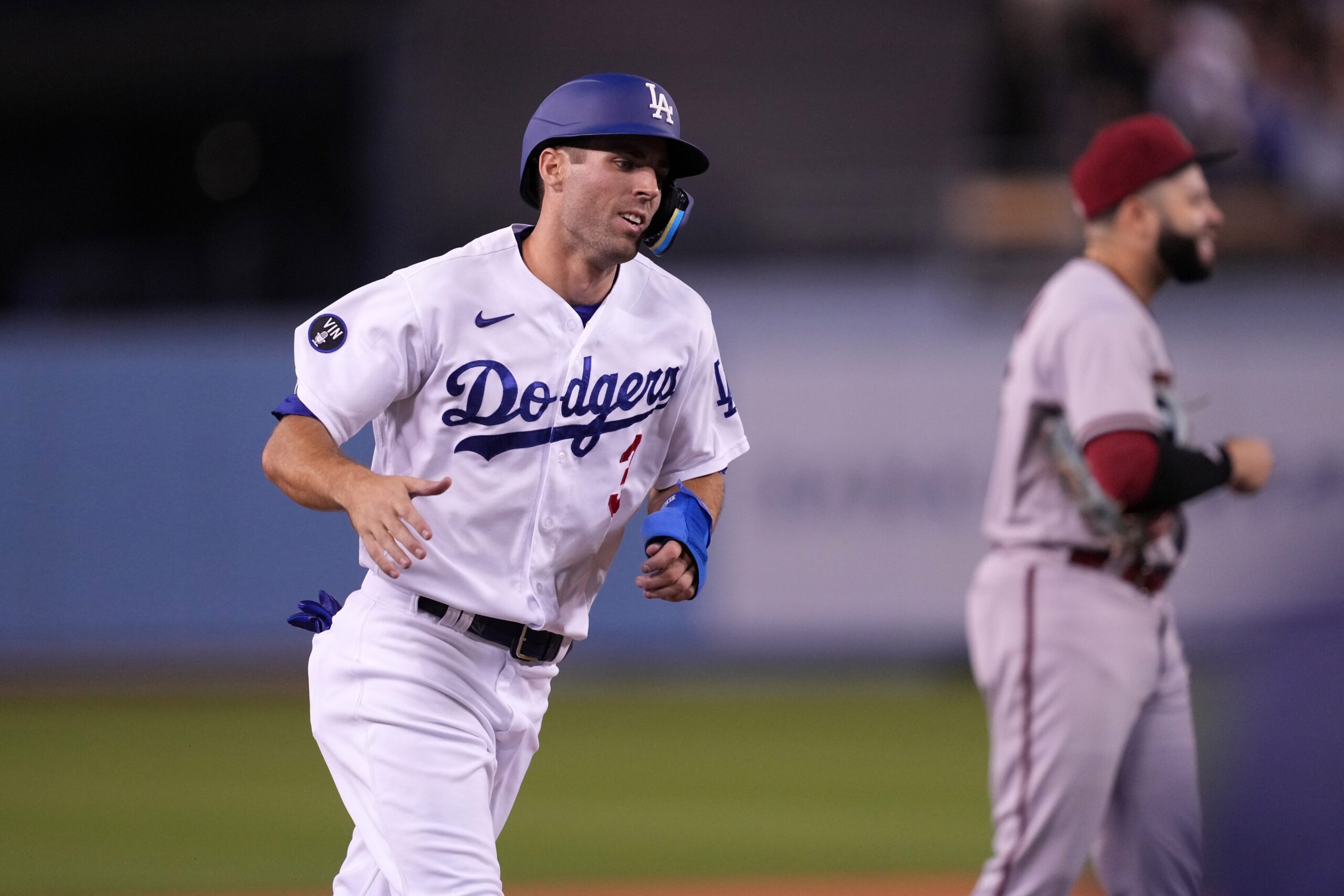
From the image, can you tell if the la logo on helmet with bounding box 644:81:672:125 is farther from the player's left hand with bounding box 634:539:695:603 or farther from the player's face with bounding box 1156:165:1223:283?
the player's face with bounding box 1156:165:1223:283

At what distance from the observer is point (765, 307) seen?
11992mm

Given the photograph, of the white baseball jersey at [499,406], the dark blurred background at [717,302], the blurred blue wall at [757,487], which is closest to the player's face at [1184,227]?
the white baseball jersey at [499,406]

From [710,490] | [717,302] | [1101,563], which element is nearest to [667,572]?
[710,490]

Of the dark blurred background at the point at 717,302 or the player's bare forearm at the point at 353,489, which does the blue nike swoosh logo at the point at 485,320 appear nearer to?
the player's bare forearm at the point at 353,489

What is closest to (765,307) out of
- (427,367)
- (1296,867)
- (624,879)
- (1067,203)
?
(1067,203)

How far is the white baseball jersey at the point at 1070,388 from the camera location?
4.15m

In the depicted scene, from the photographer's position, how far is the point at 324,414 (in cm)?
349

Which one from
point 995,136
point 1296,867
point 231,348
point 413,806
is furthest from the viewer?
point 995,136

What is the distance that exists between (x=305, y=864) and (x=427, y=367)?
3850 millimetres

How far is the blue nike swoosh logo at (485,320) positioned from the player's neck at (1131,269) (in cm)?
164

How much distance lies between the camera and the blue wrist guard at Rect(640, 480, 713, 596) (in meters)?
3.58

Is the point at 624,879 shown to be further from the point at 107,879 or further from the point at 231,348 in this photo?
the point at 231,348

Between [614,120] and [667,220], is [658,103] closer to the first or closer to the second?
[614,120]

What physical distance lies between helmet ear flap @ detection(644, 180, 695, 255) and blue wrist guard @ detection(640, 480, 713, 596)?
541 mm
